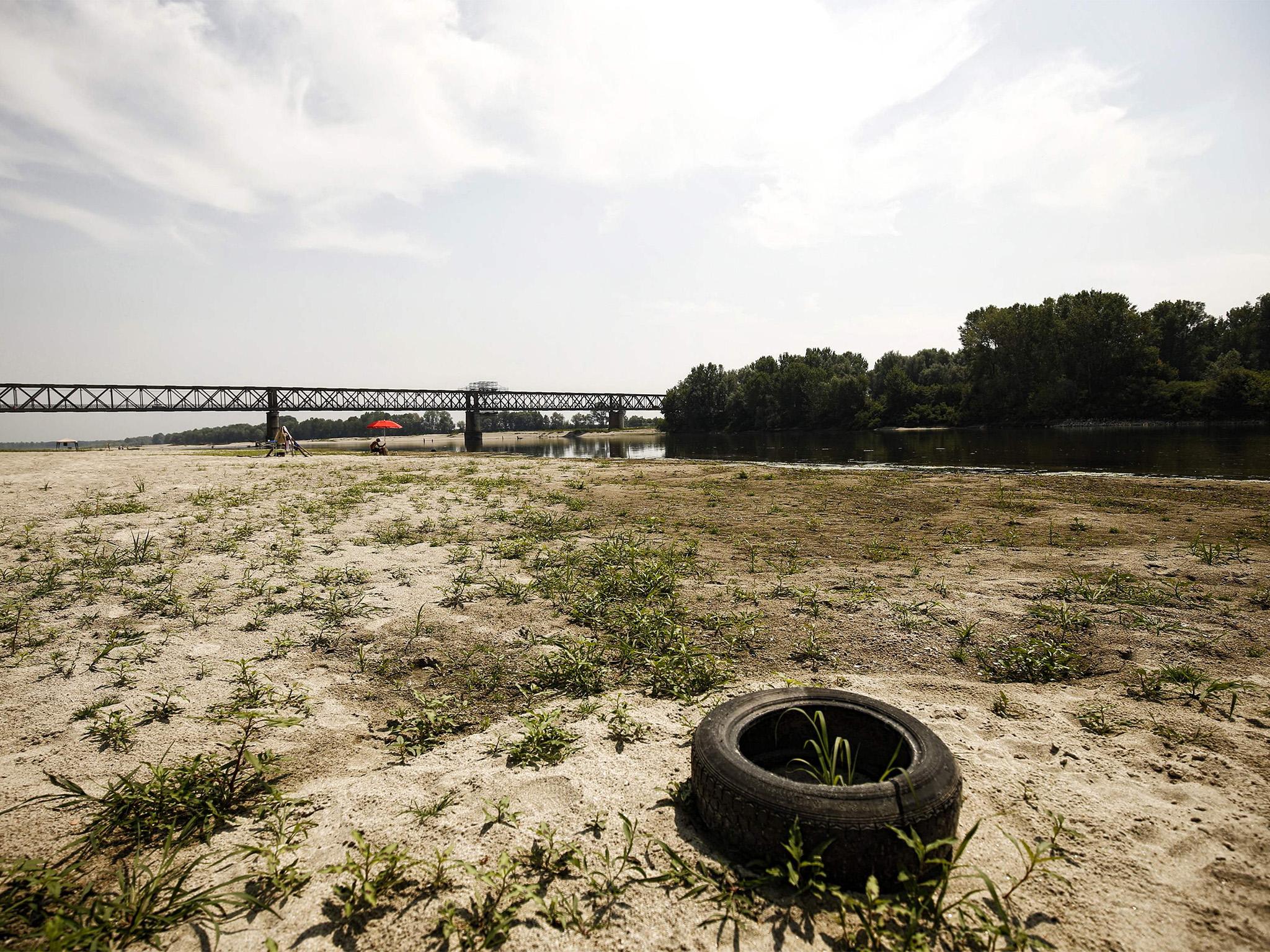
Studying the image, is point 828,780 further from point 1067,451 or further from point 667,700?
point 1067,451

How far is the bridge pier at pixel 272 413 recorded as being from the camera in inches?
2872

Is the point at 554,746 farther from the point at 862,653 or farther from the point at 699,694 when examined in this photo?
the point at 862,653

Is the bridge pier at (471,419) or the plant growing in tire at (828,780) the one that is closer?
the plant growing in tire at (828,780)

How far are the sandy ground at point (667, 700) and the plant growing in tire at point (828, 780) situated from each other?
0.91 ft

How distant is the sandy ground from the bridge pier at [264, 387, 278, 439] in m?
73.1

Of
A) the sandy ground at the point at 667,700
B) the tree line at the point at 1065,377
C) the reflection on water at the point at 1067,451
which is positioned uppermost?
the tree line at the point at 1065,377

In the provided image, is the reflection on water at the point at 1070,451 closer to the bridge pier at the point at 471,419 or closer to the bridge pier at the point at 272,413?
the bridge pier at the point at 471,419

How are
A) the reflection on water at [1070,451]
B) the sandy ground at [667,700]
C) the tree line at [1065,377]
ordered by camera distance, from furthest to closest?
1. the tree line at [1065,377]
2. the reflection on water at [1070,451]
3. the sandy ground at [667,700]

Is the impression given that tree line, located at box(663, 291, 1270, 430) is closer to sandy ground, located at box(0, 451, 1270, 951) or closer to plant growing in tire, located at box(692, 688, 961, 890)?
sandy ground, located at box(0, 451, 1270, 951)

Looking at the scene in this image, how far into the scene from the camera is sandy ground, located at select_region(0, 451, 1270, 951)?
7.94ft

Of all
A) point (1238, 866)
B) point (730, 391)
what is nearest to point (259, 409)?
point (730, 391)

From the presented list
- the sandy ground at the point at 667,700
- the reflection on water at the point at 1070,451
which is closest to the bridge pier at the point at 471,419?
the reflection on water at the point at 1070,451

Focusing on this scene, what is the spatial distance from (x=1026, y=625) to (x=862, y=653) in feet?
6.22

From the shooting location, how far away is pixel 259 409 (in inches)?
3118
